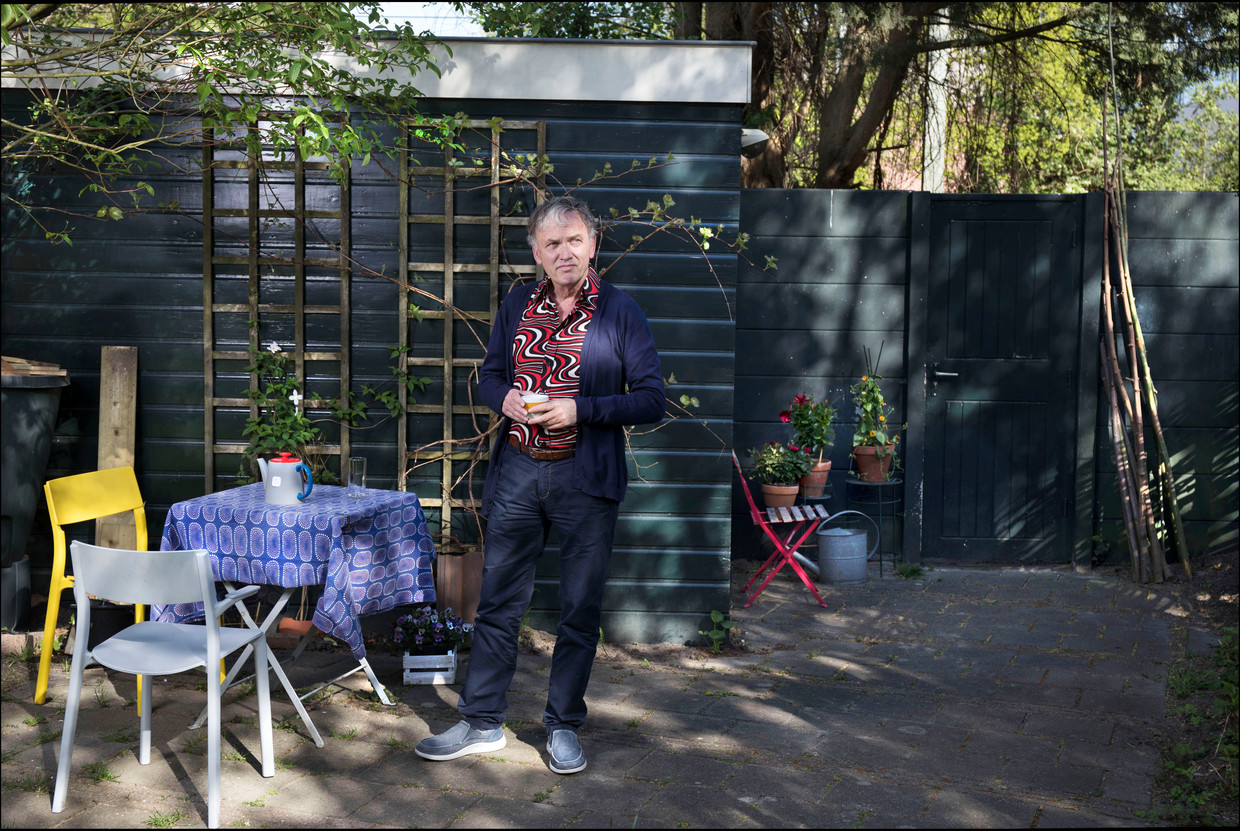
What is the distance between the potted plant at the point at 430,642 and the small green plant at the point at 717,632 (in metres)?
1.06

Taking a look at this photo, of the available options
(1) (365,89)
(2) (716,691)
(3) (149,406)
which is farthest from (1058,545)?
(3) (149,406)

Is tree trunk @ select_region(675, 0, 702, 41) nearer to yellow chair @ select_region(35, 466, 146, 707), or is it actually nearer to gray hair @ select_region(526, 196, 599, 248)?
gray hair @ select_region(526, 196, 599, 248)

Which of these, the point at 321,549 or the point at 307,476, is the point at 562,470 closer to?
the point at 321,549

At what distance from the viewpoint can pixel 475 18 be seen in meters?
9.14

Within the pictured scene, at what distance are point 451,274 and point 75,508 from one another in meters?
1.73

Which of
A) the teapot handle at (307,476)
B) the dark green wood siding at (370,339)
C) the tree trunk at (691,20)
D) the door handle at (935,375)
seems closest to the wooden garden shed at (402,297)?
the dark green wood siding at (370,339)

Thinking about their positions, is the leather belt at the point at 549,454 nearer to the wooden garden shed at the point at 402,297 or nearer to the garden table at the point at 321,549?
the garden table at the point at 321,549

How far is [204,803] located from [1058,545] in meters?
4.92

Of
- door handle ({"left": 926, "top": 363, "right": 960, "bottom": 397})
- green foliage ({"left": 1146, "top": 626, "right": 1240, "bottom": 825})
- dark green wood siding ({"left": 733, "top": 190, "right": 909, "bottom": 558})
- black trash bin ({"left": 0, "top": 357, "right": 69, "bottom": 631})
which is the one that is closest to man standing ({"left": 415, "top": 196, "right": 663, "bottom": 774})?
green foliage ({"left": 1146, "top": 626, "right": 1240, "bottom": 825})

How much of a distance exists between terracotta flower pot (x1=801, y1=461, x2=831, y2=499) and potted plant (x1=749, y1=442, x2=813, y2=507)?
4 cm

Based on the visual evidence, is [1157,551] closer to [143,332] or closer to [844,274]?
[844,274]

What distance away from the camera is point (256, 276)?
4.46 m

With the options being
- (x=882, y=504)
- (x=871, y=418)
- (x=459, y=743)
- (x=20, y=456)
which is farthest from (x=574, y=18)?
(x=459, y=743)

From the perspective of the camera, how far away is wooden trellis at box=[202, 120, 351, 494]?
4.44 m
